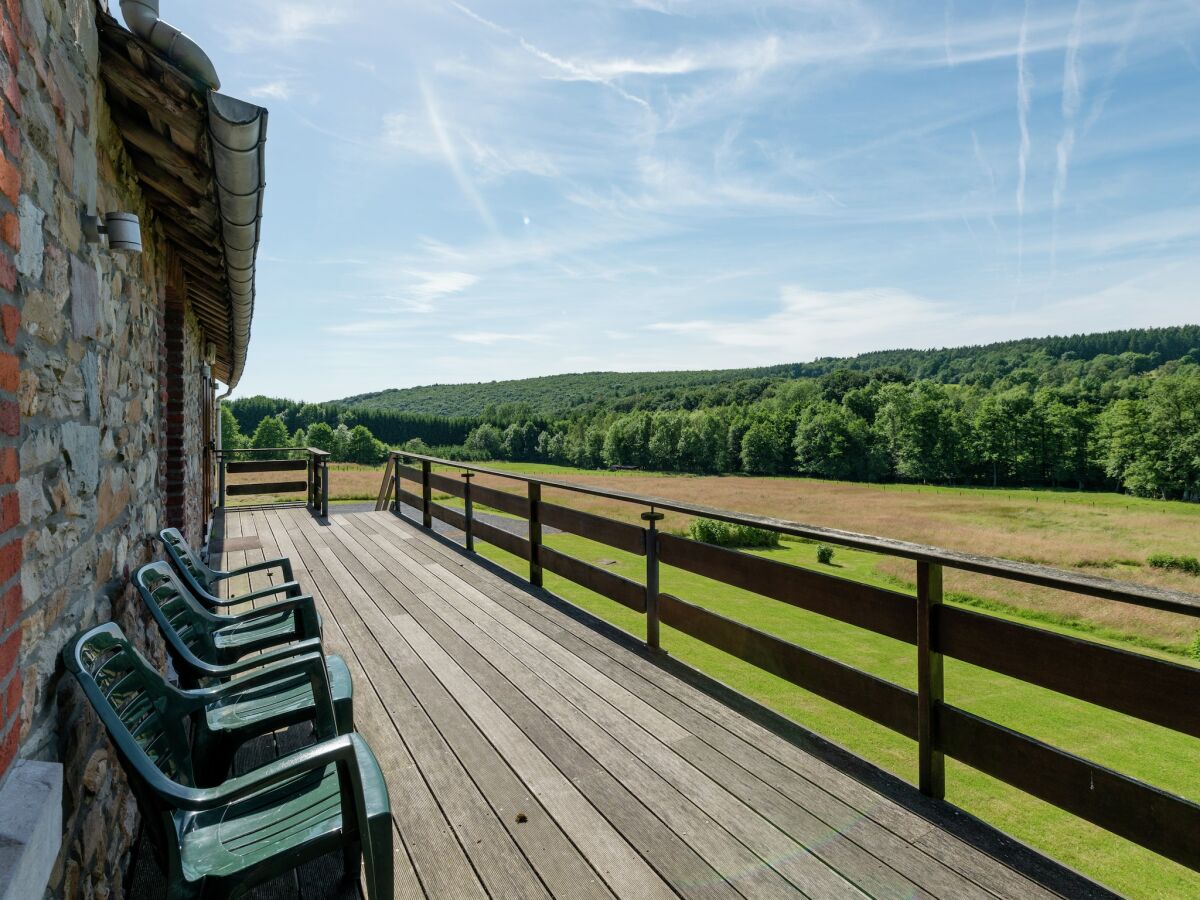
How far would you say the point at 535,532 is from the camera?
198 inches

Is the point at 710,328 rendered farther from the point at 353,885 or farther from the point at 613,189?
the point at 353,885

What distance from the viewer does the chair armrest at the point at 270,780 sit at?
126 cm

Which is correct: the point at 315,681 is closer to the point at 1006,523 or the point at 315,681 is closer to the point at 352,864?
the point at 352,864

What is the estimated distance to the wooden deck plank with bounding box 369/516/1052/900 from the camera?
1.76 m

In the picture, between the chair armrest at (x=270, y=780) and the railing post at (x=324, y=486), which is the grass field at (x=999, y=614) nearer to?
the chair armrest at (x=270, y=780)

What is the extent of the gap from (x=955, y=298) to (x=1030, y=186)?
2414 cm

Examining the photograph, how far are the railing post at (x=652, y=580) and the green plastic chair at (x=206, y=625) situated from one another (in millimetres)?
1690

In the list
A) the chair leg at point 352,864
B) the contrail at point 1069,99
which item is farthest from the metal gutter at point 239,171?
the contrail at point 1069,99

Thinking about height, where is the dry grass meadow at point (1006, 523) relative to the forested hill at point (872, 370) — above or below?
below

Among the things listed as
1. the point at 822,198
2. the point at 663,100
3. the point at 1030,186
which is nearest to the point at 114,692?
the point at 663,100

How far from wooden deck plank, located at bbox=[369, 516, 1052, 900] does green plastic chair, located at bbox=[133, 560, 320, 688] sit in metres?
1.51

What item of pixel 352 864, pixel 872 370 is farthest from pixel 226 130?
pixel 872 370

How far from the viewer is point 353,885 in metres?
1.75

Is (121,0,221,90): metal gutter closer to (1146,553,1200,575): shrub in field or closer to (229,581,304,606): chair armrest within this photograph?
(229,581,304,606): chair armrest
